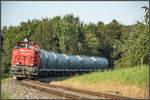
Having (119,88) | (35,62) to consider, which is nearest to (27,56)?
(35,62)

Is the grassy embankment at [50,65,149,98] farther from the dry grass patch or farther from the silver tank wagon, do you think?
the silver tank wagon

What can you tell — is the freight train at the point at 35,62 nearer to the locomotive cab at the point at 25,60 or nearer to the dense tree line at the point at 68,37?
the locomotive cab at the point at 25,60

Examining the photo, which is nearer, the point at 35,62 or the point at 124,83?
the point at 124,83

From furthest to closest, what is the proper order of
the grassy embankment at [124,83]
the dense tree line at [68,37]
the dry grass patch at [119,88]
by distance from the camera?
the dense tree line at [68,37]
the grassy embankment at [124,83]
the dry grass patch at [119,88]

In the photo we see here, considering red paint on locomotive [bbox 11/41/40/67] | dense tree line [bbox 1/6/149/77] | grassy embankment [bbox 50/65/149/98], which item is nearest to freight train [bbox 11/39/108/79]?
red paint on locomotive [bbox 11/41/40/67]

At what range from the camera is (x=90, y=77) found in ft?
50.1

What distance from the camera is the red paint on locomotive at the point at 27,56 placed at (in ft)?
61.6

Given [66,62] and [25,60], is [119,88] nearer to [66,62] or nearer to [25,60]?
[25,60]

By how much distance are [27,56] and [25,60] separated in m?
0.41

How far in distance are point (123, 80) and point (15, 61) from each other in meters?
10.7

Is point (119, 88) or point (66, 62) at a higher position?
point (66, 62)

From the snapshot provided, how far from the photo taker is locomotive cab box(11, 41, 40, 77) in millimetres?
18312

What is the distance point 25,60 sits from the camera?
18.9 m

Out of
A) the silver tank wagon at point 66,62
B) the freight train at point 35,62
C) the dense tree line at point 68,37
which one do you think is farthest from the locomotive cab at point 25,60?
the dense tree line at point 68,37
